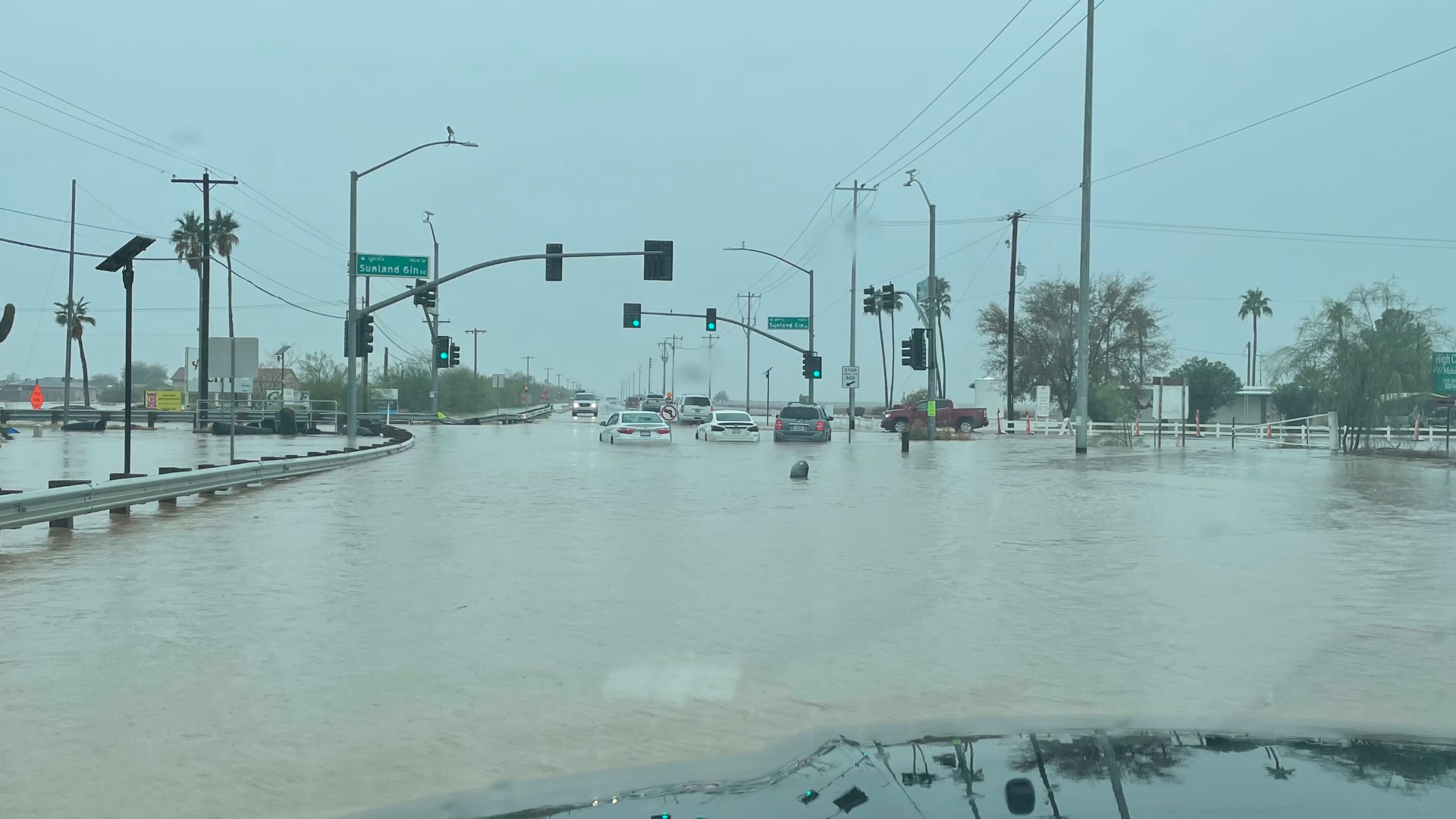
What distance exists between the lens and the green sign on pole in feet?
133

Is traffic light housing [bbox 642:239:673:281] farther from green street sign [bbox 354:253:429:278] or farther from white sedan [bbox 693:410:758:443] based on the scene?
white sedan [bbox 693:410:758:443]

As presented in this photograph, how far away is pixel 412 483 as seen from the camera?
82.8 ft

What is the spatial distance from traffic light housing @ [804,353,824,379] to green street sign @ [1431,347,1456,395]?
1194 inches

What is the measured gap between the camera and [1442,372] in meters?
40.8

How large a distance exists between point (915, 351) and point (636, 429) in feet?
37.3

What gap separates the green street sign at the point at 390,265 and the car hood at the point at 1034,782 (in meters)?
37.7

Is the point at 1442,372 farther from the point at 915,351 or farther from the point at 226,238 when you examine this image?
the point at 226,238

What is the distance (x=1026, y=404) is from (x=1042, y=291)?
1148cm

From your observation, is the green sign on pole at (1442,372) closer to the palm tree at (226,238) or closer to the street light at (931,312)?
the street light at (931,312)

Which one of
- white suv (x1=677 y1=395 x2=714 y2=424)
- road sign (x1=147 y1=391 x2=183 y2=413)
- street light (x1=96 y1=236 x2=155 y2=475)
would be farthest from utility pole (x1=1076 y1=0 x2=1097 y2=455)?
road sign (x1=147 y1=391 x2=183 y2=413)

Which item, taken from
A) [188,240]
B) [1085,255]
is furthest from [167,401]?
[1085,255]

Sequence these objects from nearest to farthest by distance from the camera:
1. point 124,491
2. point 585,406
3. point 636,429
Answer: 1. point 124,491
2. point 636,429
3. point 585,406

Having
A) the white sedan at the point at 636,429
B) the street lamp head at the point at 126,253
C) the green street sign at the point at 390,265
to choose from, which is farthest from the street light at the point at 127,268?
the white sedan at the point at 636,429

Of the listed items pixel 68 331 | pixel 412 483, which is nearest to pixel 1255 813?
pixel 412 483
